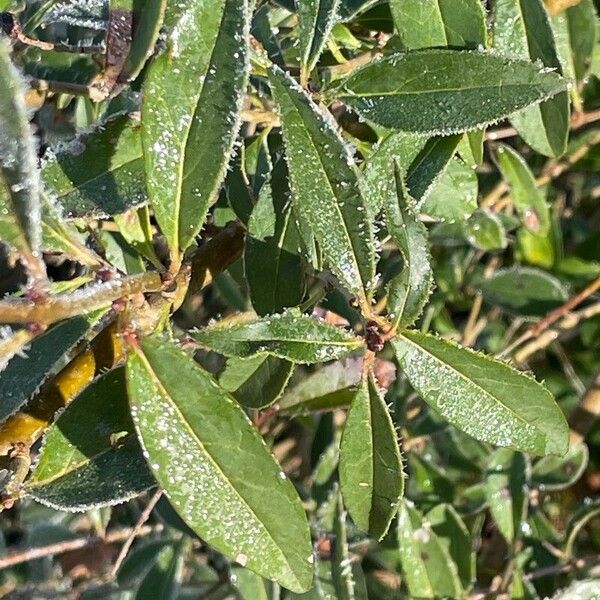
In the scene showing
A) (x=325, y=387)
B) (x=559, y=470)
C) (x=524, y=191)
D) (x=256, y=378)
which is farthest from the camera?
(x=559, y=470)

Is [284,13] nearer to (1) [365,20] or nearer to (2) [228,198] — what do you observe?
(1) [365,20]

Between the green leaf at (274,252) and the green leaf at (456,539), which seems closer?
the green leaf at (274,252)

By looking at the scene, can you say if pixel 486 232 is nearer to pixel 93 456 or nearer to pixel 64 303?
pixel 93 456

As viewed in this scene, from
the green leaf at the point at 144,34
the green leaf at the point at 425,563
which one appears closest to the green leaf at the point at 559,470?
the green leaf at the point at 425,563

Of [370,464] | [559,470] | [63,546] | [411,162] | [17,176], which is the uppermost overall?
[17,176]

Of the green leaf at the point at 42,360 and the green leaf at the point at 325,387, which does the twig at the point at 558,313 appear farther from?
the green leaf at the point at 42,360

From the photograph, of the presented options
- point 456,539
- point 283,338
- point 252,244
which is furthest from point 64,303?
point 456,539

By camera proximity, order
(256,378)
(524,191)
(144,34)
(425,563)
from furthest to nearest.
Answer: (524,191)
(425,563)
(256,378)
(144,34)

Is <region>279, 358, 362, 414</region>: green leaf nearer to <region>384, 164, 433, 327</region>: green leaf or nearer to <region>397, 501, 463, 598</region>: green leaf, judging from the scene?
<region>397, 501, 463, 598</region>: green leaf
